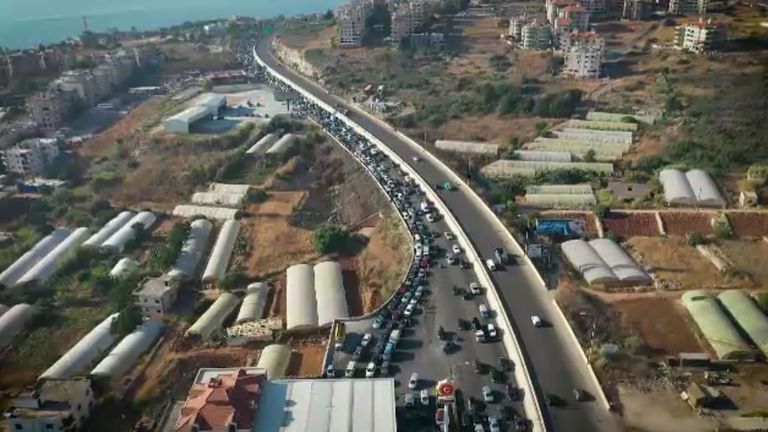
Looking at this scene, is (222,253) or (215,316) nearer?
(215,316)

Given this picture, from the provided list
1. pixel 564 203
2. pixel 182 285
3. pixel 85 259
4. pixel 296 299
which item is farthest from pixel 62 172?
pixel 564 203

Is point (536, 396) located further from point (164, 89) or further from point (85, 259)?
point (164, 89)

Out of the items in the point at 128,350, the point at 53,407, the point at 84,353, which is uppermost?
the point at 53,407

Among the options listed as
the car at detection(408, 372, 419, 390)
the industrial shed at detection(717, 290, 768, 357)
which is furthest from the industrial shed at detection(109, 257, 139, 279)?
the industrial shed at detection(717, 290, 768, 357)

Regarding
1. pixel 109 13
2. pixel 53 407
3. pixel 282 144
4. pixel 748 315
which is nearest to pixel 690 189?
pixel 748 315

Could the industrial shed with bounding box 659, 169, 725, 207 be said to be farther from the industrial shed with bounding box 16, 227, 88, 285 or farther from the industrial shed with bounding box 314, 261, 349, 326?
the industrial shed with bounding box 16, 227, 88, 285

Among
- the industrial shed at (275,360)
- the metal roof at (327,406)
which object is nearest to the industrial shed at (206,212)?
the industrial shed at (275,360)

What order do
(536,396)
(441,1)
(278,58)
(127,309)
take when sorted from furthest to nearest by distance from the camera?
(441,1), (278,58), (127,309), (536,396)

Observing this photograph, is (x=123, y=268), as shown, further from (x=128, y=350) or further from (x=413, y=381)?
(x=413, y=381)
